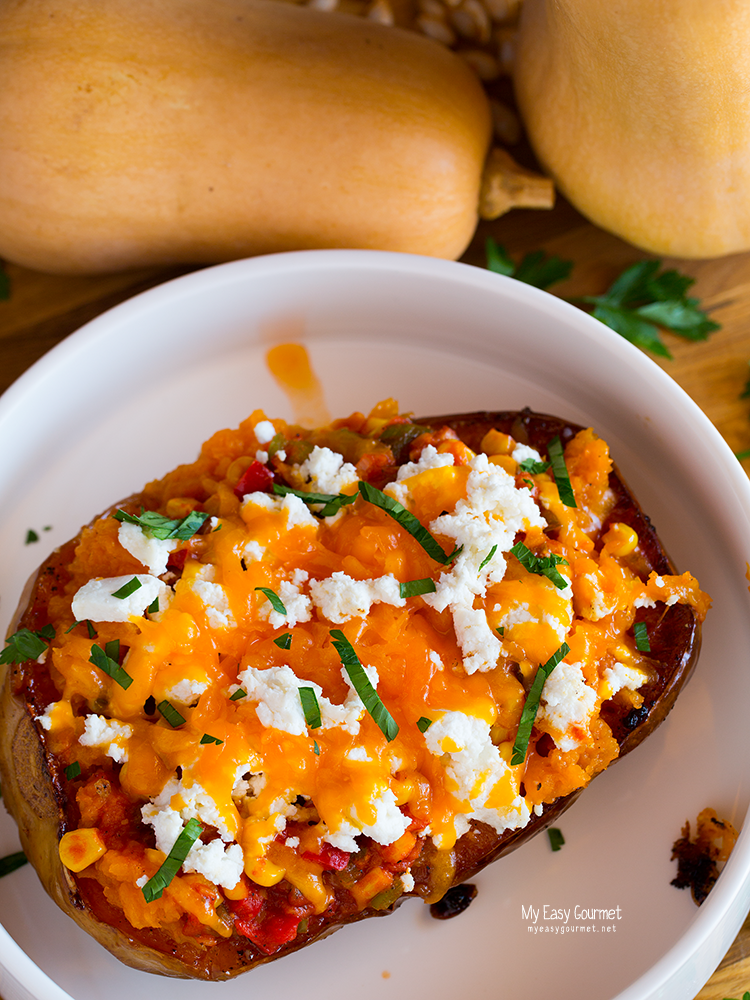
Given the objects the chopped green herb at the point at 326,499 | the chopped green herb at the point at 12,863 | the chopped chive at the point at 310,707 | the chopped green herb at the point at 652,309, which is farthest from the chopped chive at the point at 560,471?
the chopped green herb at the point at 12,863

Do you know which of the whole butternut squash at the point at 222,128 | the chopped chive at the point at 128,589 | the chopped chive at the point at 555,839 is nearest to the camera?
the chopped chive at the point at 128,589

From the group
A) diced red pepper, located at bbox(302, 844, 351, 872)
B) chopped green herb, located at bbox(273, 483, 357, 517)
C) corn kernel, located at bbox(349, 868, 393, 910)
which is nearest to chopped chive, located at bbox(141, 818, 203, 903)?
diced red pepper, located at bbox(302, 844, 351, 872)

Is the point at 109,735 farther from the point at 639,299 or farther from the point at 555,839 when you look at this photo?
the point at 639,299

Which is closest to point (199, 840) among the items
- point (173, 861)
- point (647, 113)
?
point (173, 861)

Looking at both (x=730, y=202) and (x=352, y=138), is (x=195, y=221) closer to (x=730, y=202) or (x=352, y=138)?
(x=352, y=138)

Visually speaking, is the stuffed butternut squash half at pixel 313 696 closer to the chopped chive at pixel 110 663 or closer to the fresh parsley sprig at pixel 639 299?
the chopped chive at pixel 110 663
